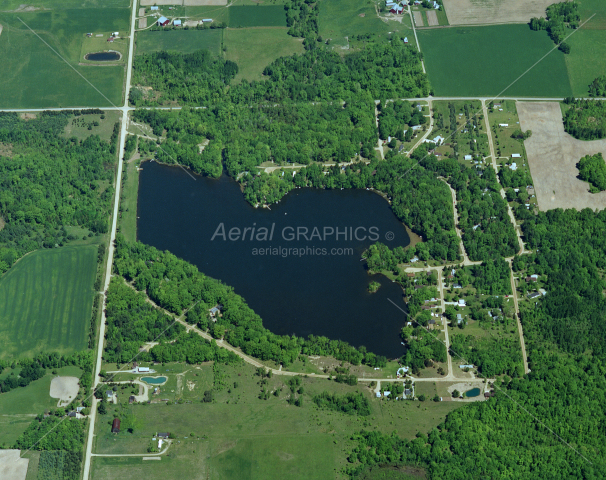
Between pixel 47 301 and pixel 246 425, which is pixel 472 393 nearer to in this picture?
pixel 246 425

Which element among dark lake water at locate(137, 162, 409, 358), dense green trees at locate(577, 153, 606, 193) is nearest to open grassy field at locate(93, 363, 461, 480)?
dark lake water at locate(137, 162, 409, 358)

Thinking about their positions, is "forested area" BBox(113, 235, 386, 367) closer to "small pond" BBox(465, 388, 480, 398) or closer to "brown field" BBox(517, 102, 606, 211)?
"small pond" BBox(465, 388, 480, 398)

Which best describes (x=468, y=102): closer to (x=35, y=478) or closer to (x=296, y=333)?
(x=296, y=333)

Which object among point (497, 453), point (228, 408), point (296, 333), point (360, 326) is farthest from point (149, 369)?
point (497, 453)

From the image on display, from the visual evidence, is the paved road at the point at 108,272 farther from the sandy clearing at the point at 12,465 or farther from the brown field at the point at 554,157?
the brown field at the point at 554,157

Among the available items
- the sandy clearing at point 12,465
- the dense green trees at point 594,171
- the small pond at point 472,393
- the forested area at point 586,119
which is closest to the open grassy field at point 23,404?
the sandy clearing at point 12,465

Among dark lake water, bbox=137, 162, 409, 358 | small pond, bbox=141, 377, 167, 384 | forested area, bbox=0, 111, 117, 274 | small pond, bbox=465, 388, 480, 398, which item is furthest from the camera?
forested area, bbox=0, 111, 117, 274
